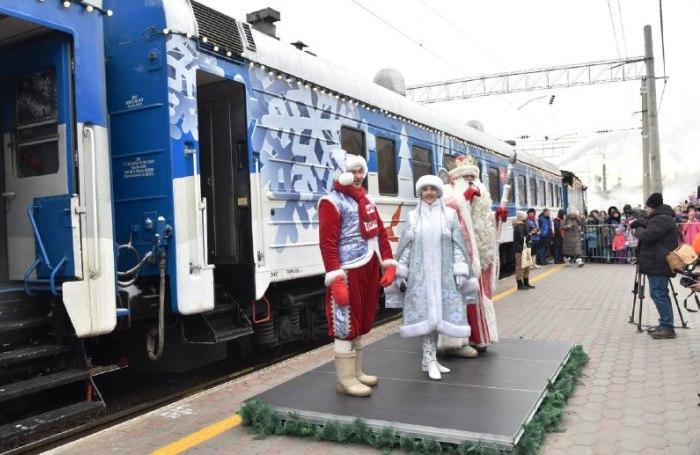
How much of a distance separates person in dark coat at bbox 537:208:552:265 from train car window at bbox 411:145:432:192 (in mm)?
7541

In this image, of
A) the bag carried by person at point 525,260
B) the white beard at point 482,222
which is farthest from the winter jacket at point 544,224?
the white beard at point 482,222

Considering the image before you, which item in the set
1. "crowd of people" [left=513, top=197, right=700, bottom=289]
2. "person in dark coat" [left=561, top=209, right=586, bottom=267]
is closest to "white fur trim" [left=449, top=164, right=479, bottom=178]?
"crowd of people" [left=513, top=197, right=700, bottom=289]

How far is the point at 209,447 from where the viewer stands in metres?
3.79

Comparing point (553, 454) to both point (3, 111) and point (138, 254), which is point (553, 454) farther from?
point (3, 111)

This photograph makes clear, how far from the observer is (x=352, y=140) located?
759cm

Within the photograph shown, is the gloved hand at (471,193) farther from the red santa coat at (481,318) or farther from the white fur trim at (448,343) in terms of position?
the white fur trim at (448,343)

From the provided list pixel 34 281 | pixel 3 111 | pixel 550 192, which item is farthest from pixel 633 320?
pixel 550 192

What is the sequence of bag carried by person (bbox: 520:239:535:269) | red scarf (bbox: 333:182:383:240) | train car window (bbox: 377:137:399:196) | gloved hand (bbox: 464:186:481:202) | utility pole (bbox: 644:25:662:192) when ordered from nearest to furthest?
red scarf (bbox: 333:182:383:240), gloved hand (bbox: 464:186:481:202), train car window (bbox: 377:137:399:196), bag carried by person (bbox: 520:239:535:269), utility pole (bbox: 644:25:662:192)

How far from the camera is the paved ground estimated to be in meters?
3.68

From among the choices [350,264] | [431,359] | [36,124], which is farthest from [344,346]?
[36,124]

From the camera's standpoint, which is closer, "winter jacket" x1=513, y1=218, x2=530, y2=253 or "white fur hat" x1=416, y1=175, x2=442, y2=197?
"white fur hat" x1=416, y1=175, x2=442, y2=197

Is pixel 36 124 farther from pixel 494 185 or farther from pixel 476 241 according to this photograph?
pixel 494 185

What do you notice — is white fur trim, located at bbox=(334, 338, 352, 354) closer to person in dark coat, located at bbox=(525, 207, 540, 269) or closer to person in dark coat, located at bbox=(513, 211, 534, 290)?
person in dark coat, located at bbox=(513, 211, 534, 290)

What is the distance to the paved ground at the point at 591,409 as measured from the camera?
3684mm
